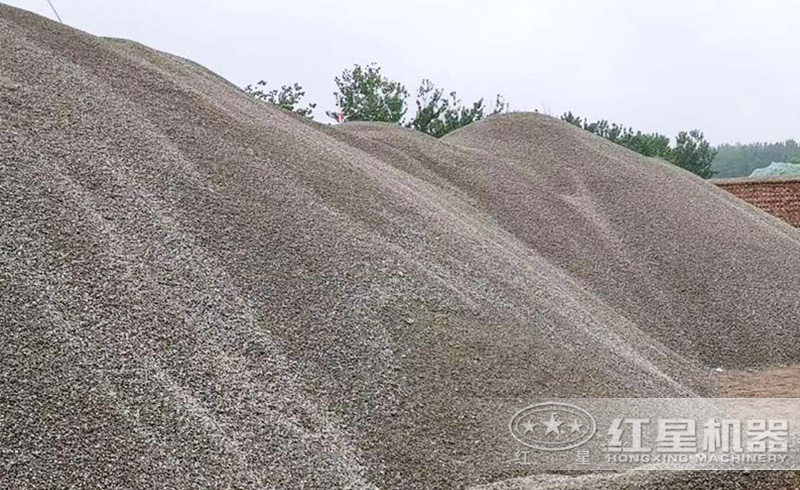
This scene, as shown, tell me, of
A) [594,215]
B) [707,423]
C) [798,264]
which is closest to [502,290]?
[707,423]

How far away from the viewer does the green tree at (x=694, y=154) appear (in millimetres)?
37125

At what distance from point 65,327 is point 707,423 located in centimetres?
374

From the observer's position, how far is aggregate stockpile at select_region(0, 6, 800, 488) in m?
4.83

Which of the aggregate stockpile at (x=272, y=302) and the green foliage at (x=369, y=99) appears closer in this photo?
Result: the aggregate stockpile at (x=272, y=302)

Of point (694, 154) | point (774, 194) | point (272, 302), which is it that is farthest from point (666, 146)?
point (272, 302)

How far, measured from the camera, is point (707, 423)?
6.26m

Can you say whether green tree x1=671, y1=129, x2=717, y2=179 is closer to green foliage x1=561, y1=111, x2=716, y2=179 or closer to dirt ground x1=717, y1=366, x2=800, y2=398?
green foliage x1=561, y1=111, x2=716, y2=179

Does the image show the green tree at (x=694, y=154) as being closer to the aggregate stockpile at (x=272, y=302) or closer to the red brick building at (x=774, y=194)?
the red brick building at (x=774, y=194)

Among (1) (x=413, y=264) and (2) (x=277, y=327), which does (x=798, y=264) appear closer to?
(1) (x=413, y=264)

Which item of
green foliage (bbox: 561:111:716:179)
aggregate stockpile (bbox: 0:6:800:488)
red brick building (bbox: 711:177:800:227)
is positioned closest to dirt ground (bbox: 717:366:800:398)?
aggregate stockpile (bbox: 0:6:800:488)

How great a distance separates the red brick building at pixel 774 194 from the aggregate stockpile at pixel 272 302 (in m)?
8.93

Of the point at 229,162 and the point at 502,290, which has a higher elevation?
the point at 229,162

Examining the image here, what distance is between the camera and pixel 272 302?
20.4 ft

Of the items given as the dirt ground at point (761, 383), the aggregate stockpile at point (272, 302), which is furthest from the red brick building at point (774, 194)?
the dirt ground at point (761, 383)
